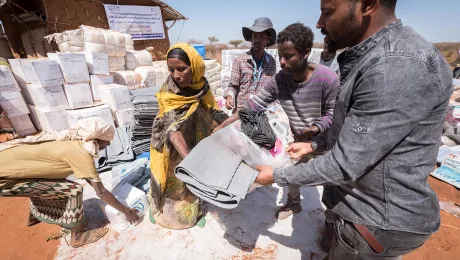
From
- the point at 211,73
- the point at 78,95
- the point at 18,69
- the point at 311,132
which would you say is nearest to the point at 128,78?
the point at 78,95

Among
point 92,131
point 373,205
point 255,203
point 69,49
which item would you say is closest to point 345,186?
point 373,205

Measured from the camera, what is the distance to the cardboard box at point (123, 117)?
4945 millimetres

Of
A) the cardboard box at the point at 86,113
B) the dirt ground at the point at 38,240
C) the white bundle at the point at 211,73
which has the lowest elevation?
the dirt ground at the point at 38,240

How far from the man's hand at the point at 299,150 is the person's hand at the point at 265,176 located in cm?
23

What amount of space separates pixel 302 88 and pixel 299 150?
0.74 m

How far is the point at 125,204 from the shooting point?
8.33 feet

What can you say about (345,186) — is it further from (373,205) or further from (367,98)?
(367,98)

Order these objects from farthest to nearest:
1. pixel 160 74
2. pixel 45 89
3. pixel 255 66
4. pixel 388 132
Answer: pixel 160 74, pixel 45 89, pixel 255 66, pixel 388 132

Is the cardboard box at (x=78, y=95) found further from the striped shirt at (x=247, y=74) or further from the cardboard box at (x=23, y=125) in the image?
the striped shirt at (x=247, y=74)

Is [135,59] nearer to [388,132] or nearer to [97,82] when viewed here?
[97,82]

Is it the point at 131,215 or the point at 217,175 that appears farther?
the point at 131,215

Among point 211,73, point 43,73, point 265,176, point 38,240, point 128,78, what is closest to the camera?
point 265,176

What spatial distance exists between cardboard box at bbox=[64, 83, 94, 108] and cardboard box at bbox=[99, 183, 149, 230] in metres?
3.21

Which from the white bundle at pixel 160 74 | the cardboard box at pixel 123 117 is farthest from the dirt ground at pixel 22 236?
the white bundle at pixel 160 74
